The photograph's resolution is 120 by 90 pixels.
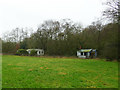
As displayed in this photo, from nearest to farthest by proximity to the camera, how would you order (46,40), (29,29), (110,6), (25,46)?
(110,6)
(46,40)
(25,46)
(29,29)

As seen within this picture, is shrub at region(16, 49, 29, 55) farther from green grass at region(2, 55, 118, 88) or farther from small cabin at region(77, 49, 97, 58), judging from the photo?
green grass at region(2, 55, 118, 88)

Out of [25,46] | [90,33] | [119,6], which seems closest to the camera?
[119,6]

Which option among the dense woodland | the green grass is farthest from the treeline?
the green grass

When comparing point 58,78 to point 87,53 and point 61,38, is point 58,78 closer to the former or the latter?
point 87,53

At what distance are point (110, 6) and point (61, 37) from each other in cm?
2284

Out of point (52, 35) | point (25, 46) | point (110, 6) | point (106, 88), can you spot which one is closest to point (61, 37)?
point (52, 35)

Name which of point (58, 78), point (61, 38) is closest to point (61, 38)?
point (61, 38)

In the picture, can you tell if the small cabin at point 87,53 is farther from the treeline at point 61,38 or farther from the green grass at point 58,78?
the green grass at point 58,78

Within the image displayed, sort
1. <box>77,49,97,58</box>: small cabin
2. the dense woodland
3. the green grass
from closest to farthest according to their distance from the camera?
the green grass < <box>77,49,97,58</box>: small cabin < the dense woodland

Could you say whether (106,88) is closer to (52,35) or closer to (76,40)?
(76,40)

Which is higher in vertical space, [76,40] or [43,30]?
[43,30]

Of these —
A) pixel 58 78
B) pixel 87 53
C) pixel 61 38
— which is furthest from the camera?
pixel 61 38

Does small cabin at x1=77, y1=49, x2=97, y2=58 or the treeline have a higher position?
the treeline

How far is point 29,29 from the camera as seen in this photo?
48.3 meters
